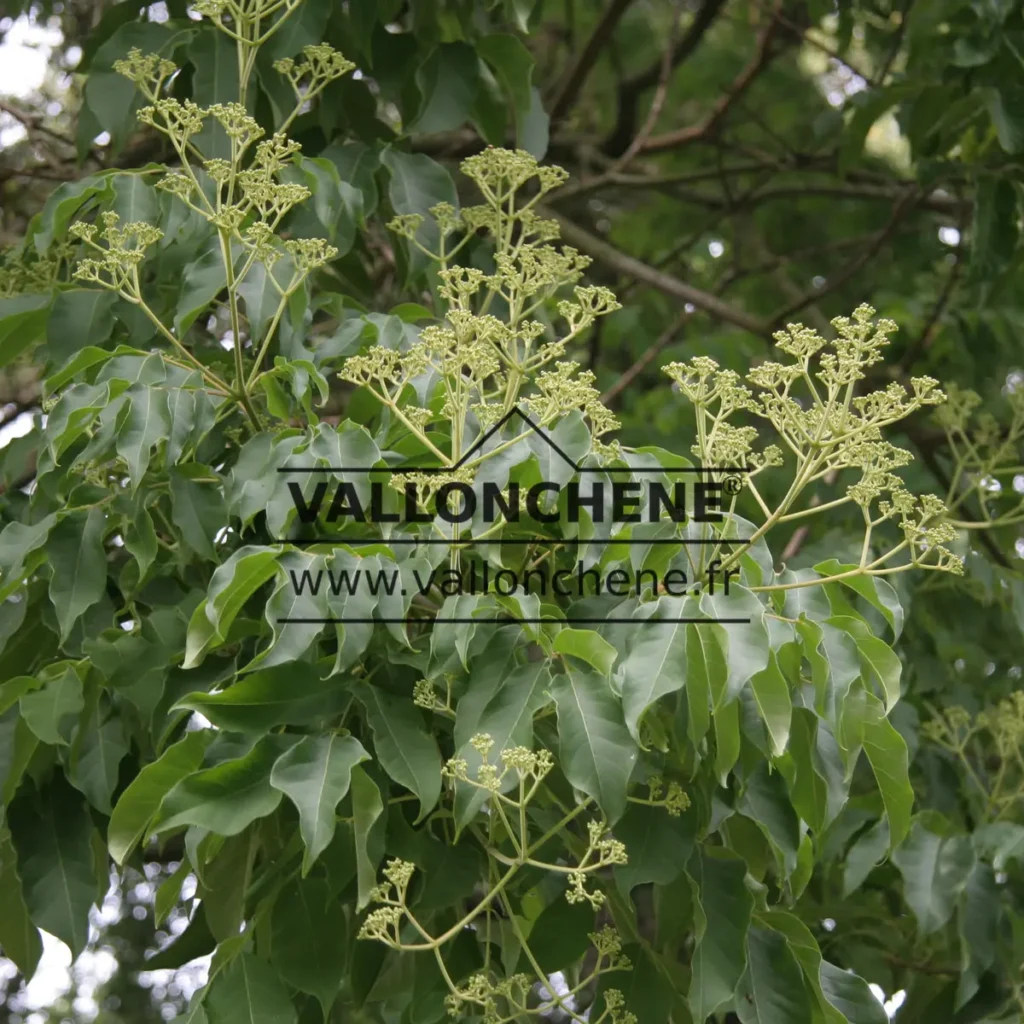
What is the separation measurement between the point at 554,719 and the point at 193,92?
4.05 feet

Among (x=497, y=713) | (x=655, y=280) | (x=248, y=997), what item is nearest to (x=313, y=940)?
(x=248, y=997)

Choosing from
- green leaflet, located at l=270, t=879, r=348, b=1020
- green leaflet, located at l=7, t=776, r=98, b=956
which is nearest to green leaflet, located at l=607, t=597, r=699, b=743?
green leaflet, located at l=270, t=879, r=348, b=1020

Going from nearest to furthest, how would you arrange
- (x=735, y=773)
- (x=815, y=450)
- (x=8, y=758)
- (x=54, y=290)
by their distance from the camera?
(x=815, y=450) → (x=735, y=773) → (x=8, y=758) → (x=54, y=290)

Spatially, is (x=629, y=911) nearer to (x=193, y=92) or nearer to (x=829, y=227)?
(x=193, y=92)

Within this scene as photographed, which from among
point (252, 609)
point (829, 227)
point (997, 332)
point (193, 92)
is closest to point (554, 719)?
point (252, 609)

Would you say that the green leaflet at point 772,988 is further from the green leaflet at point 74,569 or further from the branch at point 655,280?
the branch at point 655,280

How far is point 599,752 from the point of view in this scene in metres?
1.46

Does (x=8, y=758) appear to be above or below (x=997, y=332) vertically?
above

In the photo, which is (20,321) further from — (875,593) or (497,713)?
(875,593)

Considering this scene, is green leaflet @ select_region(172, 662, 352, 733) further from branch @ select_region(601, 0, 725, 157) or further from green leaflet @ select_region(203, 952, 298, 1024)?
branch @ select_region(601, 0, 725, 157)

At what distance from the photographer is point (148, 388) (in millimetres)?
1741

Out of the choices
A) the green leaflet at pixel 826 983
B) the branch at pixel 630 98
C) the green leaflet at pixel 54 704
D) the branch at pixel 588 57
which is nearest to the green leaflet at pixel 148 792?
the green leaflet at pixel 54 704

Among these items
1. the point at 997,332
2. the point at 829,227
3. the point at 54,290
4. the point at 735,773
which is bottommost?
the point at 829,227

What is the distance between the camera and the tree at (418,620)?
1532 mm
